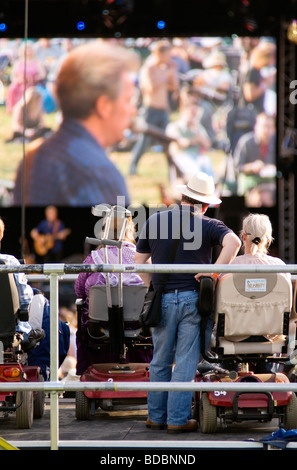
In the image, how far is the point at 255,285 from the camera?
4828 mm

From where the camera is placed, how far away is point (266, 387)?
408 centimetres

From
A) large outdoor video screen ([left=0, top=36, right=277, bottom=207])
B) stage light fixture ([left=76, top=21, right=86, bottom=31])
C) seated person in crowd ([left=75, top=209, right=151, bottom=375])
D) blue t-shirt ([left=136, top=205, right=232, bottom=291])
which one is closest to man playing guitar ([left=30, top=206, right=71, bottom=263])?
large outdoor video screen ([left=0, top=36, right=277, bottom=207])

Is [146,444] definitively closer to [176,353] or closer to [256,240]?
[176,353]

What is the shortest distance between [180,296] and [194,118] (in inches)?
372

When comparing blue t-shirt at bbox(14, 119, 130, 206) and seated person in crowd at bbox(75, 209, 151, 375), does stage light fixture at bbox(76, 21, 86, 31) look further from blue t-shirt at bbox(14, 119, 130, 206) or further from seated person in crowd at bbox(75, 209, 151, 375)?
seated person in crowd at bbox(75, 209, 151, 375)

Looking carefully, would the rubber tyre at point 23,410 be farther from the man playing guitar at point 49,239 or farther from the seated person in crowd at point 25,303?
the man playing guitar at point 49,239

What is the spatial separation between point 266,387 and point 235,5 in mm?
10761

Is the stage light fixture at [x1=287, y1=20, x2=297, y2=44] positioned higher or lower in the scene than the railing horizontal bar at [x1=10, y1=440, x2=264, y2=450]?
higher


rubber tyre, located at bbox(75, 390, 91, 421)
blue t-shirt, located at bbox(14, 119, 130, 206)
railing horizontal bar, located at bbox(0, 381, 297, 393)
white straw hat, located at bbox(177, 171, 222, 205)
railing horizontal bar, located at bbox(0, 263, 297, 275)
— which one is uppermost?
blue t-shirt, located at bbox(14, 119, 130, 206)

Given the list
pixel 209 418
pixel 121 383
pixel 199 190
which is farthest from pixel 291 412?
pixel 199 190

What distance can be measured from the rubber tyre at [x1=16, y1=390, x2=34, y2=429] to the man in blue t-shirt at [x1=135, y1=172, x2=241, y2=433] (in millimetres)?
672

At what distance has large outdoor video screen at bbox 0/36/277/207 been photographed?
1405 centimetres
